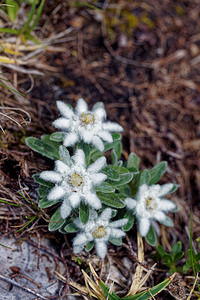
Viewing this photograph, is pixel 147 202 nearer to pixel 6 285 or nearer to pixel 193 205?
pixel 193 205

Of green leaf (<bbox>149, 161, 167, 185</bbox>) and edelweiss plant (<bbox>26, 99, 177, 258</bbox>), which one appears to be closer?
edelweiss plant (<bbox>26, 99, 177, 258</bbox>)

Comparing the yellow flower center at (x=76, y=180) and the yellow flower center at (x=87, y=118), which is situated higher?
the yellow flower center at (x=87, y=118)

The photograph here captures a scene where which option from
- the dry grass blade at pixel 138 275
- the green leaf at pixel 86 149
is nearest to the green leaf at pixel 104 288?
the dry grass blade at pixel 138 275

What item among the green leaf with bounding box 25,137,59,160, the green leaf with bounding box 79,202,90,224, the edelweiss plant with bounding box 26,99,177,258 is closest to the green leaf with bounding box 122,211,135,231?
the edelweiss plant with bounding box 26,99,177,258

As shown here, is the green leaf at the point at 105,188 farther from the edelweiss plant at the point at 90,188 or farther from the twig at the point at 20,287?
the twig at the point at 20,287

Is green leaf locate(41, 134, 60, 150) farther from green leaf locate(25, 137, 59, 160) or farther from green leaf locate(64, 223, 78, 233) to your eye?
green leaf locate(64, 223, 78, 233)

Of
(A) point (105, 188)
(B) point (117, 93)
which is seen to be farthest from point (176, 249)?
(B) point (117, 93)

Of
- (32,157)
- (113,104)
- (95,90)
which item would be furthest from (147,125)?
(32,157)
